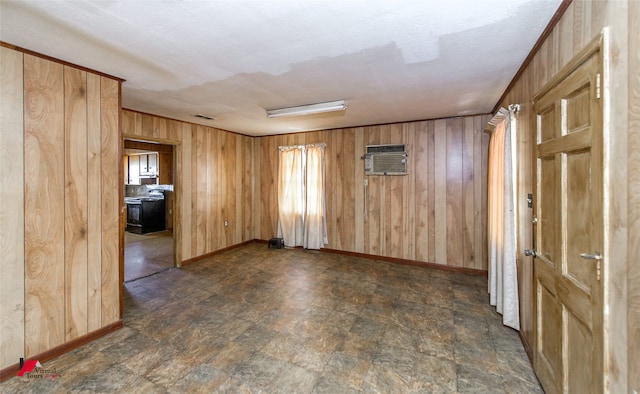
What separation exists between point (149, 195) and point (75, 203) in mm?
6166

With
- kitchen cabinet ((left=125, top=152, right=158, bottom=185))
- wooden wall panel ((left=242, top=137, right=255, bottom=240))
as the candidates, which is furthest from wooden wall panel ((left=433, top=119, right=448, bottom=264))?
kitchen cabinet ((left=125, top=152, right=158, bottom=185))

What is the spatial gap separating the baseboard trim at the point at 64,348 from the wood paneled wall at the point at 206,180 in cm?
189

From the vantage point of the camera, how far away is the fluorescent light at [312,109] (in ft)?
10.4

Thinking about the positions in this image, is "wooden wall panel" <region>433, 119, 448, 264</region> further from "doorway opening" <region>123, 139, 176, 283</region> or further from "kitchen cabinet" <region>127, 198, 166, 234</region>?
"kitchen cabinet" <region>127, 198, 166, 234</region>

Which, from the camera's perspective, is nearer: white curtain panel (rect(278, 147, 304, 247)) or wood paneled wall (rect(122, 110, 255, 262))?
wood paneled wall (rect(122, 110, 255, 262))

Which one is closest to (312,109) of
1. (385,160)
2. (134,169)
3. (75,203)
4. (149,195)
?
(385,160)

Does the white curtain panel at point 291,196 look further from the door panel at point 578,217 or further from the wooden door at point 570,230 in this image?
the door panel at point 578,217

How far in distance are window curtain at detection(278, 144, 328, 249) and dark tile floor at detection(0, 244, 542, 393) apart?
156 centimetres

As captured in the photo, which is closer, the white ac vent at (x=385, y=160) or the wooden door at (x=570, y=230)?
the wooden door at (x=570, y=230)

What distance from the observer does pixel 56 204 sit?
6.88 feet

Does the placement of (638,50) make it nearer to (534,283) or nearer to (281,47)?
(534,283)

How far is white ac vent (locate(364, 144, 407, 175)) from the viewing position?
14.4ft

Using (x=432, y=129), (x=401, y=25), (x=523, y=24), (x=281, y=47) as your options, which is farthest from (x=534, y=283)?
(x=432, y=129)

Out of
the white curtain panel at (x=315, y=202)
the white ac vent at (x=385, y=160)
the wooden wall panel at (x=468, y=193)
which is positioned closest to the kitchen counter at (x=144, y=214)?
the white curtain panel at (x=315, y=202)
